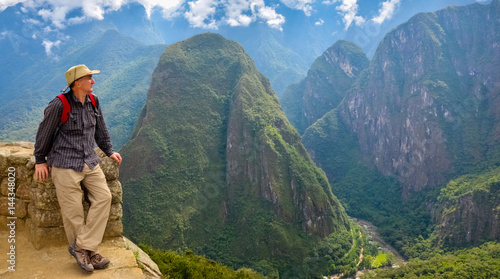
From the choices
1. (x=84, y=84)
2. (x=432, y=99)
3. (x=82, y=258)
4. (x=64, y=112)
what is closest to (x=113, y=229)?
(x=82, y=258)

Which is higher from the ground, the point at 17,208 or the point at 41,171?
the point at 41,171

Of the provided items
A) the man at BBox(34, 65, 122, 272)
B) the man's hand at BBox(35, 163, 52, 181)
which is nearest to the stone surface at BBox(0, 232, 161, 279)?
the man at BBox(34, 65, 122, 272)

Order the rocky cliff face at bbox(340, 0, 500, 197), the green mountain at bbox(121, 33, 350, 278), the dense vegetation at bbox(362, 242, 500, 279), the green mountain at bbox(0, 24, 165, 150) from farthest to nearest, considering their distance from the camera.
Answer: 1. the green mountain at bbox(0, 24, 165, 150)
2. the rocky cliff face at bbox(340, 0, 500, 197)
3. the green mountain at bbox(121, 33, 350, 278)
4. the dense vegetation at bbox(362, 242, 500, 279)

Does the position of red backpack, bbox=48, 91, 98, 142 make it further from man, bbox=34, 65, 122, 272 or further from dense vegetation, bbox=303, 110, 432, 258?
dense vegetation, bbox=303, 110, 432, 258

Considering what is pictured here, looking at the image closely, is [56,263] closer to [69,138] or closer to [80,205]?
[80,205]

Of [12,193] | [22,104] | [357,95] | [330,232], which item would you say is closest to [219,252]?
[330,232]

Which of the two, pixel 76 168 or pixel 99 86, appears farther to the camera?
pixel 99 86
